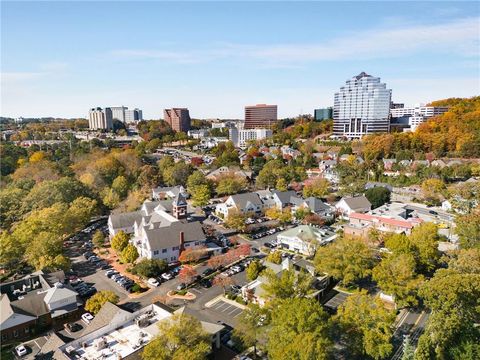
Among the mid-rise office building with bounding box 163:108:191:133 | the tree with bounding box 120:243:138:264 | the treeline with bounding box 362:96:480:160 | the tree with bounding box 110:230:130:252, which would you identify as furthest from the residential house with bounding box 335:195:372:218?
the mid-rise office building with bounding box 163:108:191:133

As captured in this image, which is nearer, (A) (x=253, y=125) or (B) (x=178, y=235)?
(B) (x=178, y=235)

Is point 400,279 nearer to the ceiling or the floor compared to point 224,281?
nearer to the ceiling

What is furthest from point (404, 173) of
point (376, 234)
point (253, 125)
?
point (253, 125)

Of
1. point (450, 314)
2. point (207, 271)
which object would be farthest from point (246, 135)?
point (450, 314)

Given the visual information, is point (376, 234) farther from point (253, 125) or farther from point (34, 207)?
point (253, 125)

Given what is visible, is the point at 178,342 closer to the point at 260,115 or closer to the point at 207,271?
the point at 207,271

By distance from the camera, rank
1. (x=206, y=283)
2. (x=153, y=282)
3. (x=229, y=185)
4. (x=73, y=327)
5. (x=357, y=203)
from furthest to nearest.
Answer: (x=229, y=185)
(x=357, y=203)
(x=153, y=282)
(x=206, y=283)
(x=73, y=327)

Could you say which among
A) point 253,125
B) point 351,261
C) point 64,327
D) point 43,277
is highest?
point 253,125
